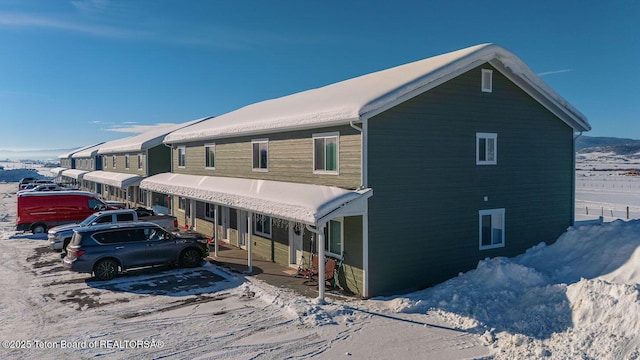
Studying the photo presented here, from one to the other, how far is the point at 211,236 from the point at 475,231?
13.6 metres

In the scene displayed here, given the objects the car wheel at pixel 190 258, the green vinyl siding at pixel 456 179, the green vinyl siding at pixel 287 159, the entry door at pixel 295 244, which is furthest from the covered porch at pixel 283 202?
the car wheel at pixel 190 258

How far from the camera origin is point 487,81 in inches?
631

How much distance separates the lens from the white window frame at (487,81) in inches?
627

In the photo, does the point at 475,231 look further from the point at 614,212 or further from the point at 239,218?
the point at 614,212

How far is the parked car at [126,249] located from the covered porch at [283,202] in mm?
2064

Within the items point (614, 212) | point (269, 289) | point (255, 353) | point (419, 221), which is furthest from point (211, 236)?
point (614, 212)

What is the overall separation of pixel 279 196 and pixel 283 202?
0.98 meters

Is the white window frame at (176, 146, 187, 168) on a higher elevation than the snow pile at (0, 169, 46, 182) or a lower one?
higher

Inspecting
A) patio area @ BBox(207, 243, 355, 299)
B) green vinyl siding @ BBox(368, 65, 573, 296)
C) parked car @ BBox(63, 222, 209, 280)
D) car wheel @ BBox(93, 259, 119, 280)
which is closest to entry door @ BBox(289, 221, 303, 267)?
patio area @ BBox(207, 243, 355, 299)

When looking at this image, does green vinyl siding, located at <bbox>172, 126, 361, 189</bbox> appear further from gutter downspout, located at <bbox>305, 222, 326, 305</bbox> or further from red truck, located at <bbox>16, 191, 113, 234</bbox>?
red truck, located at <bbox>16, 191, 113, 234</bbox>

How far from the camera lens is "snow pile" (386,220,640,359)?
31.1ft

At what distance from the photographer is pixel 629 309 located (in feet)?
31.6

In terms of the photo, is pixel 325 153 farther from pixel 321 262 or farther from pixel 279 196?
pixel 321 262

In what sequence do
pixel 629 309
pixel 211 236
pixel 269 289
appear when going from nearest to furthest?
pixel 629 309 < pixel 269 289 < pixel 211 236
